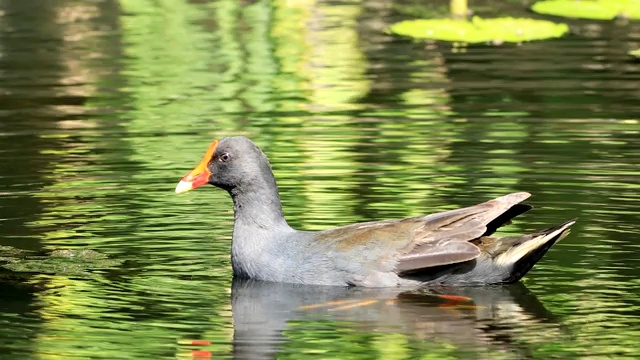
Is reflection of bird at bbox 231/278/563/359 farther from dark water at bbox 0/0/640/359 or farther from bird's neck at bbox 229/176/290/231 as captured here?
bird's neck at bbox 229/176/290/231

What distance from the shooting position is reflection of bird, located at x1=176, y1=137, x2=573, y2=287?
8.34m

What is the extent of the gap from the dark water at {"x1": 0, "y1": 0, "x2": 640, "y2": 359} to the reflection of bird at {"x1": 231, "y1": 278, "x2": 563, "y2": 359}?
0.06ft

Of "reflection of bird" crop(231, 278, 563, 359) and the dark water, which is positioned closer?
"reflection of bird" crop(231, 278, 563, 359)

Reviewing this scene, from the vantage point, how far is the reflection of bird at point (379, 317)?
747 centimetres

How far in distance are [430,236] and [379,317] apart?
2.28ft

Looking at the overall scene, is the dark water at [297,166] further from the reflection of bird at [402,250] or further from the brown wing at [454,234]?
the brown wing at [454,234]

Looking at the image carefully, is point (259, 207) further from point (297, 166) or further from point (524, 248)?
point (297, 166)

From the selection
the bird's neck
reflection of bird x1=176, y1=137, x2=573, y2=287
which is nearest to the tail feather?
reflection of bird x1=176, y1=137, x2=573, y2=287

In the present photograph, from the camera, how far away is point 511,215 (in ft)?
28.1

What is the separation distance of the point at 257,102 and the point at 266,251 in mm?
6604

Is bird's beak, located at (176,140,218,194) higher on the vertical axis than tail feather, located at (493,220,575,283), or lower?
higher

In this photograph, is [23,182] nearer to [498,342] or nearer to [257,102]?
[257,102]

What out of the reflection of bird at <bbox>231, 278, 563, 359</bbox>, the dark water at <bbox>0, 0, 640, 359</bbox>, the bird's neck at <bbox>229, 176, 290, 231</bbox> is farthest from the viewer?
the bird's neck at <bbox>229, 176, 290, 231</bbox>

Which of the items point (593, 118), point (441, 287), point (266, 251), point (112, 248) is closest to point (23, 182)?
point (112, 248)
